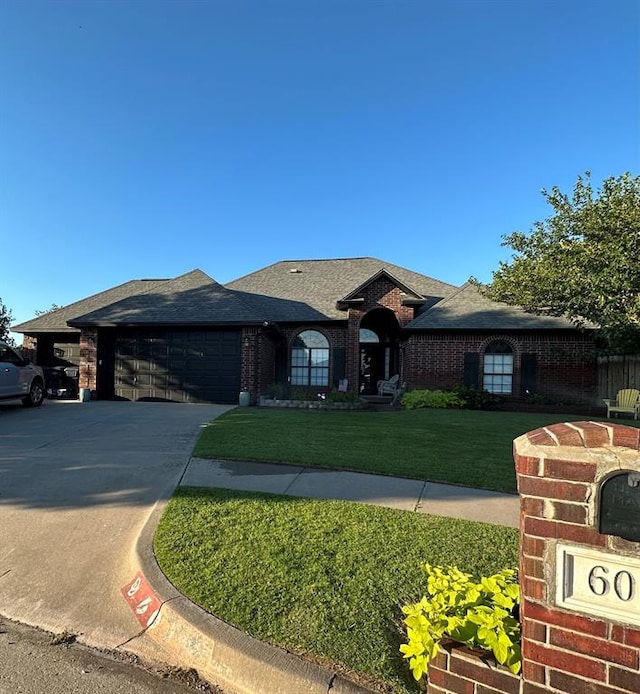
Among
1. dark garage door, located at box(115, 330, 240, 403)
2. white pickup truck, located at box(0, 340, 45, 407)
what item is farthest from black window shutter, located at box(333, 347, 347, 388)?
white pickup truck, located at box(0, 340, 45, 407)

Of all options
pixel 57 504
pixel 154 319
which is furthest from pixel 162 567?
pixel 154 319

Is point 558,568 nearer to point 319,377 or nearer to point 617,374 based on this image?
point 617,374

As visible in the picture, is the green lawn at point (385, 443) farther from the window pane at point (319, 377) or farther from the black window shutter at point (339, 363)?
the window pane at point (319, 377)

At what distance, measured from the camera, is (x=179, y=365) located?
17125 millimetres

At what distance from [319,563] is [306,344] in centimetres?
1631

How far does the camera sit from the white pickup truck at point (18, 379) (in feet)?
40.1

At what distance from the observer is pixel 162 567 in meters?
3.60

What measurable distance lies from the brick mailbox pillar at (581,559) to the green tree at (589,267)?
12259mm

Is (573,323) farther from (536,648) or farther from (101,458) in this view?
(536,648)

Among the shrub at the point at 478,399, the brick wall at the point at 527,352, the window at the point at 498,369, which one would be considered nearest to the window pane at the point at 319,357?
the brick wall at the point at 527,352

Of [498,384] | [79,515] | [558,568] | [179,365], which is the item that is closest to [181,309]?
[179,365]

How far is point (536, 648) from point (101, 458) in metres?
6.73

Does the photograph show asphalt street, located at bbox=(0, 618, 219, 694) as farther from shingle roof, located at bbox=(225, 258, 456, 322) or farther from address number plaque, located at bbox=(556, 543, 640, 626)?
shingle roof, located at bbox=(225, 258, 456, 322)

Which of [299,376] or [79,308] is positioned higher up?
[79,308]
